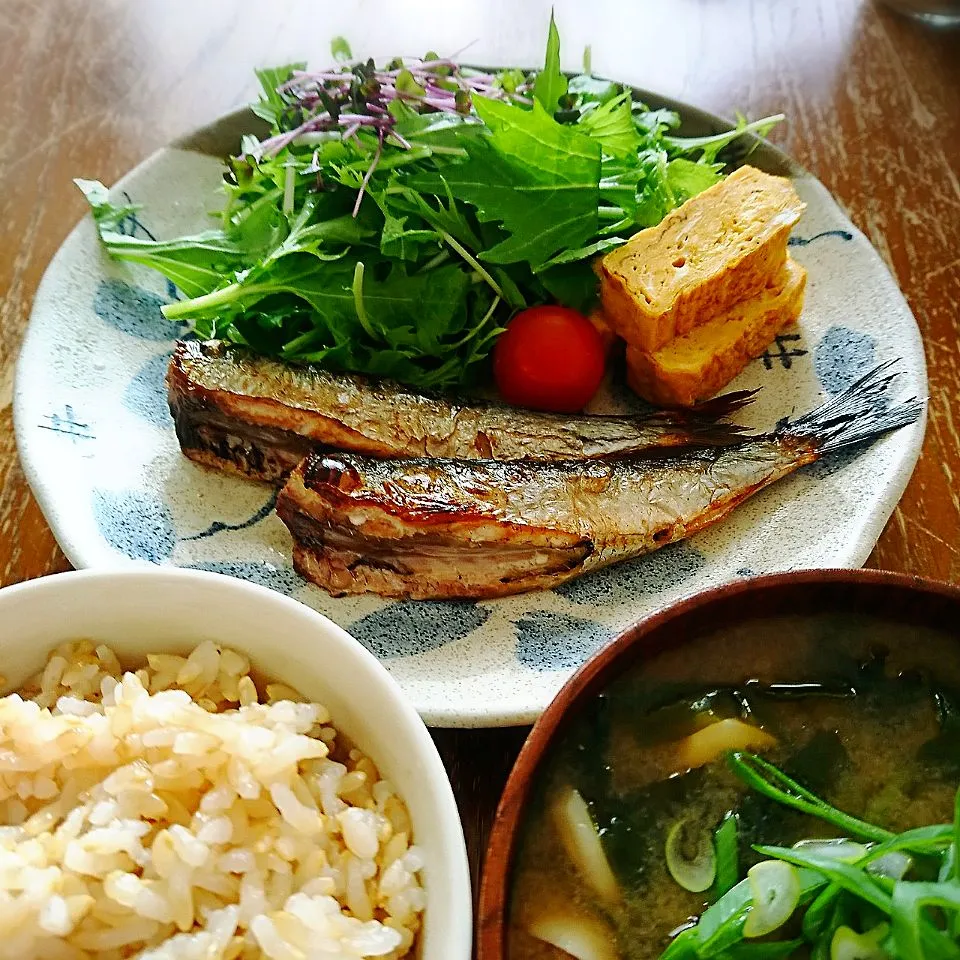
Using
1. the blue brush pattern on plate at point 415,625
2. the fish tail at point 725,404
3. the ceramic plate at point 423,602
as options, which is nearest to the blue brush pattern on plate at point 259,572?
the ceramic plate at point 423,602

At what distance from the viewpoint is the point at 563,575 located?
172cm

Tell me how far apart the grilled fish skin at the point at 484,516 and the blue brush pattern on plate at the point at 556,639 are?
0.08 meters

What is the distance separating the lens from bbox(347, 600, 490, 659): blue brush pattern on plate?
160cm

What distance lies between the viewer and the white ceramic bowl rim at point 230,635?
3.50 feet

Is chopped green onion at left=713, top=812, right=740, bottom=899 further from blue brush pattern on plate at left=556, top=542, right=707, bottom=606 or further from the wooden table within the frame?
the wooden table

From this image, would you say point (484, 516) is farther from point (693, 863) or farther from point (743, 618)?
point (693, 863)

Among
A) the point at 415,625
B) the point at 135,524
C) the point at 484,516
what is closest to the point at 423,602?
the point at 415,625

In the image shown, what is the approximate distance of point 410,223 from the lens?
2158 mm

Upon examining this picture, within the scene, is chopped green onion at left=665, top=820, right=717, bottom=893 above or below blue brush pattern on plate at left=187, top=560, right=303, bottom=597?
above

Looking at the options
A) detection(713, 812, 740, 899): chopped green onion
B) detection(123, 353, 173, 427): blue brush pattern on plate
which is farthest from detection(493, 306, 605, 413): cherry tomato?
detection(713, 812, 740, 899): chopped green onion

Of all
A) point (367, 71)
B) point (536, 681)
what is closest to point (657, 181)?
point (367, 71)

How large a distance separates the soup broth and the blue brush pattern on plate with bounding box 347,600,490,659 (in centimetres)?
58

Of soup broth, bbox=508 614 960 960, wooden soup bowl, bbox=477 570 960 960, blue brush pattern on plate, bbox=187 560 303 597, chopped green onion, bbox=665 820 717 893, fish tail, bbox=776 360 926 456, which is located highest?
wooden soup bowl, bbox=477 570 960 960

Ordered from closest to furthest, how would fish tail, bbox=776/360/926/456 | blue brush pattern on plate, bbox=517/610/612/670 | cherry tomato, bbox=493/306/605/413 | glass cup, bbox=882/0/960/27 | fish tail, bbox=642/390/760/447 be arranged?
blue brush pattern on plate, bbox=517/610/612/670
fish tail, bbox=776/360/926/456
fish tail, bbox=642/390/760/447
cherry tomato, bbox=493/306/605/413
glass cup, bbox=882/0/960/27
